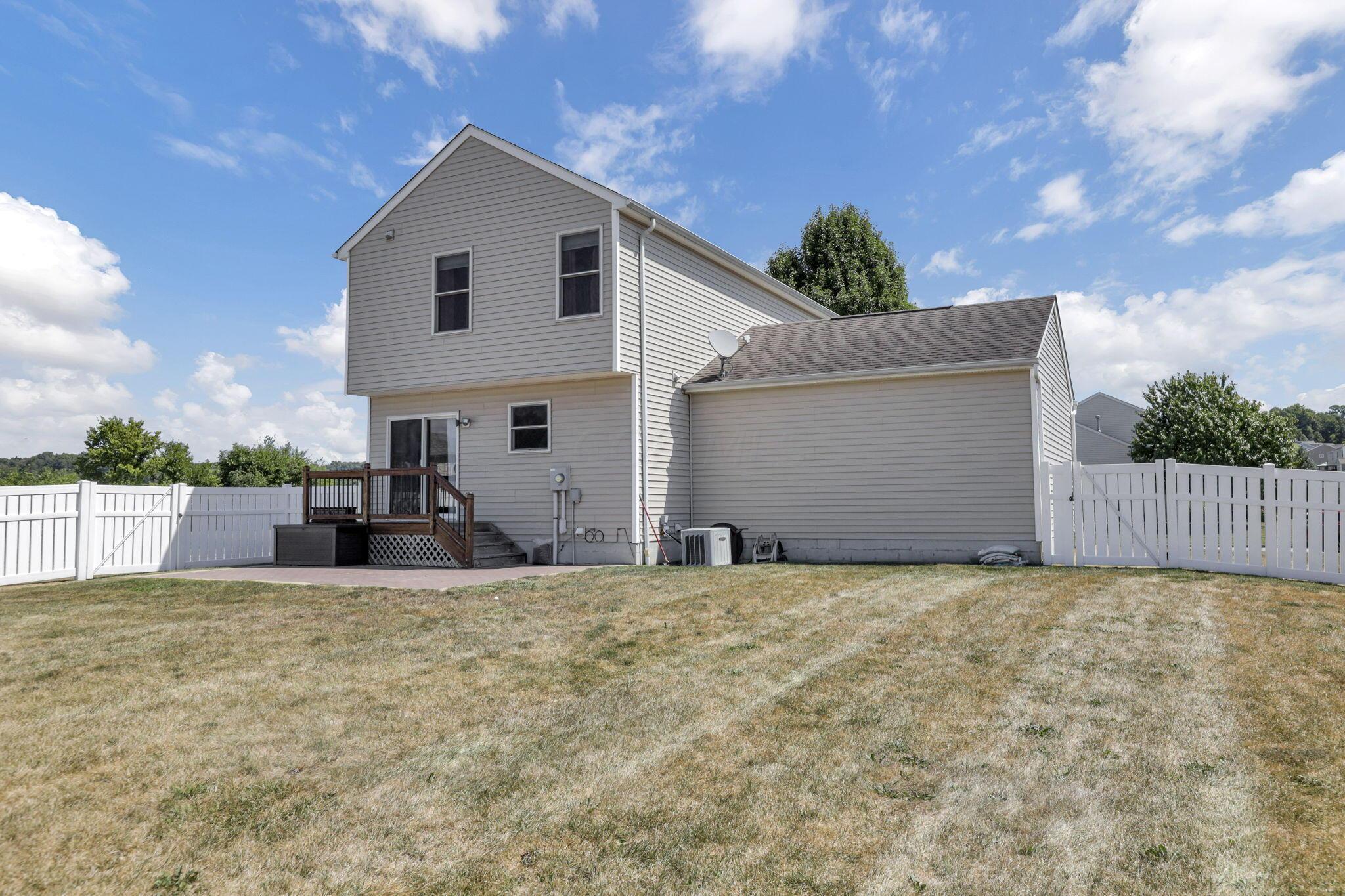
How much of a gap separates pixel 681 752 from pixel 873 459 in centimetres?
975

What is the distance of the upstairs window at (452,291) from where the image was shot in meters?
13.8

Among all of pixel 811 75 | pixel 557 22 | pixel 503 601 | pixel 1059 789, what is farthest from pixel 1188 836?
pixel 811 75

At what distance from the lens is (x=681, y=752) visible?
12.7 ft

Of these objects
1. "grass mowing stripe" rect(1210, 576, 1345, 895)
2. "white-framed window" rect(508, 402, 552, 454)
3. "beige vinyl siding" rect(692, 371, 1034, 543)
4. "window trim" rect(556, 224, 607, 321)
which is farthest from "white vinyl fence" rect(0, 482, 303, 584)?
"grass mowing stripe" rect(1210, 576, 1345, 895)

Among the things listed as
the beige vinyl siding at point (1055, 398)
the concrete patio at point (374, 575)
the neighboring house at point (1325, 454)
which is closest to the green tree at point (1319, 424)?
the neighboring house at point (1325, 454)

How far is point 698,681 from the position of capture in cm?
512

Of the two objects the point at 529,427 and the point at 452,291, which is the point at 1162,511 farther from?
the point at 452,291

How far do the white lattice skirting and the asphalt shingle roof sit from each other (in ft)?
18.2

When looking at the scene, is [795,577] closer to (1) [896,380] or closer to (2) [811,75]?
(1) [896,380]

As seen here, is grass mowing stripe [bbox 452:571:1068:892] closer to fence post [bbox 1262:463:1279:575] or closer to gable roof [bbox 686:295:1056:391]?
fence post [bbox 1262:463:1279:575]

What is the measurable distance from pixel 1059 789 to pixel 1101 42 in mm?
13278

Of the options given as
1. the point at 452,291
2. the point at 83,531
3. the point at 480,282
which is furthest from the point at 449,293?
the point at 83,531

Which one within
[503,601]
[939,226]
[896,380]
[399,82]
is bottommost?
[503,601]

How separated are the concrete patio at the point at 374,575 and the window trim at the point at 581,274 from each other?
422cm
